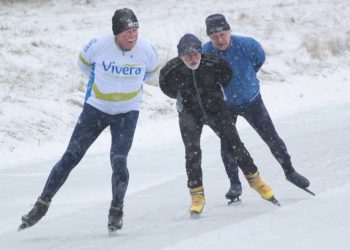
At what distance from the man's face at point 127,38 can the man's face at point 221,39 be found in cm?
109

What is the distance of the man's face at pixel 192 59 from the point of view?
6.64 m

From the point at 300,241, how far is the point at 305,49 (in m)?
17.5

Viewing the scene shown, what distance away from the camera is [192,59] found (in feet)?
21.8

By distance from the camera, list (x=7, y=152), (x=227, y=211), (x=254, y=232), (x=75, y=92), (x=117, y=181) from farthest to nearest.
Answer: (x=75, y=92), (x=7, y=152), (x=227, y=211), (x=117, y=181), (x=254, y=232)

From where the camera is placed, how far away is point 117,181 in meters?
6.42

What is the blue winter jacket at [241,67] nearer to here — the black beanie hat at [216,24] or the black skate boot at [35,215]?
the black beanie hat at [216,24]

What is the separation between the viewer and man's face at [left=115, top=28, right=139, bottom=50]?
629 centimetres

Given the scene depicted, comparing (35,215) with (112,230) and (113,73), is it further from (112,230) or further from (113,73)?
(113,73)

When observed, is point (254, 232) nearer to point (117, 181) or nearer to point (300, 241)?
point (300, 241)

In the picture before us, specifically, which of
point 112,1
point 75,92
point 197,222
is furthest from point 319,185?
point 112,1

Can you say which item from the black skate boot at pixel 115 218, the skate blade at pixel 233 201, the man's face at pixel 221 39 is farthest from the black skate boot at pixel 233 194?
the black skate boot at pixel 115 218

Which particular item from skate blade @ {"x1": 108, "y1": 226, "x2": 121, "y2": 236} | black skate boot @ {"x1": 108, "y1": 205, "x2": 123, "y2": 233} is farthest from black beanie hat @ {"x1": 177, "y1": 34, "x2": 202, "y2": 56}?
skate blade @ {"x1": 108, "y1": 226, "x2": 121, "y2": 236}

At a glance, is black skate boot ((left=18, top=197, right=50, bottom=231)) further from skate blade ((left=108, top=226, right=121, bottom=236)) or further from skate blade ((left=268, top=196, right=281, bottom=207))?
skate blade ((left=268, top=196, right=281, bottom=207))

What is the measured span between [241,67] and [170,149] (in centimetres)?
469
